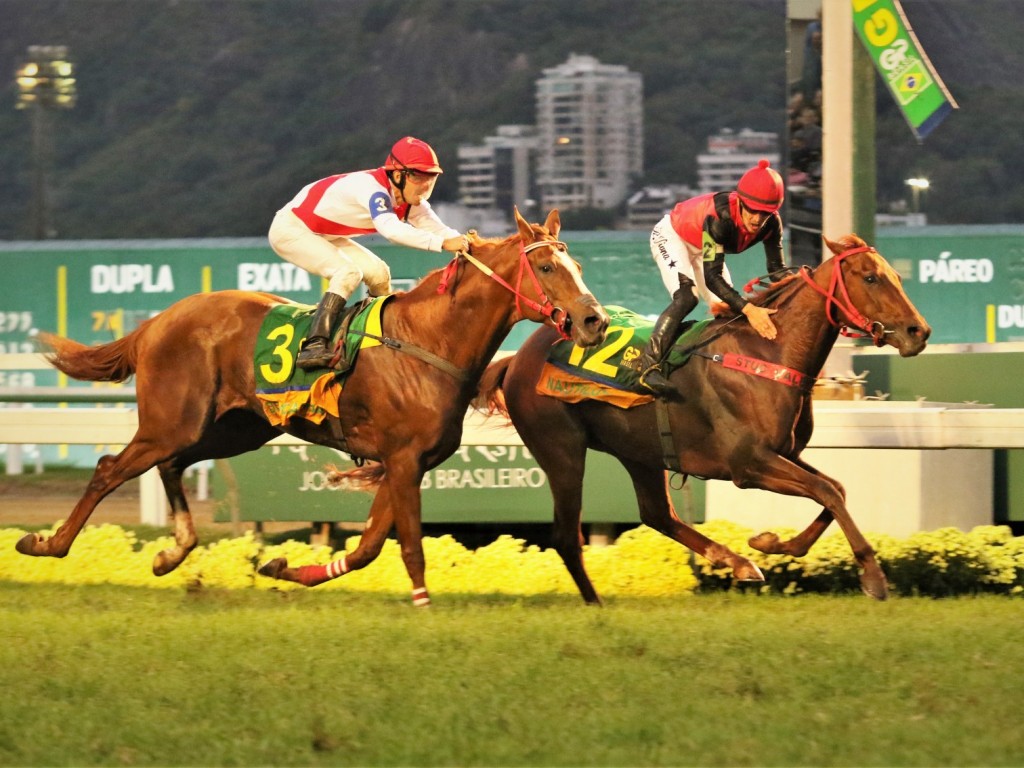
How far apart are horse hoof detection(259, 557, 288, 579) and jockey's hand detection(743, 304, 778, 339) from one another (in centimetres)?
220

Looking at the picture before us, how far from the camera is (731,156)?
24281 millimetres

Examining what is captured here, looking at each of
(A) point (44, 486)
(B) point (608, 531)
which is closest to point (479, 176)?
(A) point (44, 486)

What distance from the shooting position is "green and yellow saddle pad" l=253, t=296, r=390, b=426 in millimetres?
6680

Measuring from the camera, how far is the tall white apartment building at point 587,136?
22859mm

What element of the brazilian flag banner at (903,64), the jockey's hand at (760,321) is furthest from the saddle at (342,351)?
the brazilian flag banner at (903,64)

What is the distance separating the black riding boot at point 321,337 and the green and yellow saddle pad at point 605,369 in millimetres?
938

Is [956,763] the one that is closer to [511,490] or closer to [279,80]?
[511,490]

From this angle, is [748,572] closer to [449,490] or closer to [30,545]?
[449,490]

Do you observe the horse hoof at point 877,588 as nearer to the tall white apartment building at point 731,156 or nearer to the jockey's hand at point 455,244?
the jockey's hand at point 455,244

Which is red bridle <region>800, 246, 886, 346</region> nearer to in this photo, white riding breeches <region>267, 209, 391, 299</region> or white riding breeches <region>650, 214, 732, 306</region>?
white riding breeches <region>650, 214, 732, 306</region>

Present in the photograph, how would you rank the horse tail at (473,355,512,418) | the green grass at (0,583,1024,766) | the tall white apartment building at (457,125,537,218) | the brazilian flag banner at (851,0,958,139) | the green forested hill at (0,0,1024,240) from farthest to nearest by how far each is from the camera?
the green forested hill at (0,0,1024,240) → the tall white apartment building at (457,125,537,218) → the brazilian flag banner at (851,0,958,139) → the horse tail at (473,355,512,418) → the green grass at (0,583,1024,766)

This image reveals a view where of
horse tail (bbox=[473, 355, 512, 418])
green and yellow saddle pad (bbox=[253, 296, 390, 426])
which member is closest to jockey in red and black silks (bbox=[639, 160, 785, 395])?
horse tail (bbox=[473, 355, 512, 418])

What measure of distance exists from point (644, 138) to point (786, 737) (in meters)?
21.6

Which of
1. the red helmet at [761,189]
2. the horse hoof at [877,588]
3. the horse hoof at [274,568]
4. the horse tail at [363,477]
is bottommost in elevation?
the horse hoof at [274,568]
